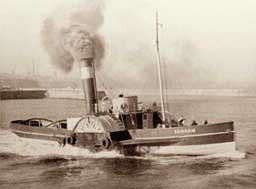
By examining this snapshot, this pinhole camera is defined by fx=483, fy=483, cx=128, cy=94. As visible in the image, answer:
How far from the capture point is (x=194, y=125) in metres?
8.59

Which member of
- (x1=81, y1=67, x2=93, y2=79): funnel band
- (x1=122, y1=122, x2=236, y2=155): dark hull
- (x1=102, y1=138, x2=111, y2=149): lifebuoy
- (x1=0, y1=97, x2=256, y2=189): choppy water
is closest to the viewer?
(x1=0, y1=97, x2=256, y2=189): choppy water

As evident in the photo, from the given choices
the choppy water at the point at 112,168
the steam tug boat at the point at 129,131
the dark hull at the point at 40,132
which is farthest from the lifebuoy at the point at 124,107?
the dark hull at the point at 40,132

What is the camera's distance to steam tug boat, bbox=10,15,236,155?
28.2ft

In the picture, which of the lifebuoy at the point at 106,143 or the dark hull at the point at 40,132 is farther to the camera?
the dark hull at the point at 40,132

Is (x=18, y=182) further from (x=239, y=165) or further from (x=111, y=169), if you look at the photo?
(x=239, y=165)

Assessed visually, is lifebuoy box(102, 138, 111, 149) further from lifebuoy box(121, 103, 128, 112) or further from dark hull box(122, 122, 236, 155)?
lifebuoy box(121, 103, 128, 112)

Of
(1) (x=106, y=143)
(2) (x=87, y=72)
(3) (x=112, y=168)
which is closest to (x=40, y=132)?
(2) (x=87, y=72)

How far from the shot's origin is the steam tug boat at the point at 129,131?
859 cm

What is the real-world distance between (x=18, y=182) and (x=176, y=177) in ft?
7.42

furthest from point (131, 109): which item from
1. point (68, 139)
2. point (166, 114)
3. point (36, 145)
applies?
point (36, 145)

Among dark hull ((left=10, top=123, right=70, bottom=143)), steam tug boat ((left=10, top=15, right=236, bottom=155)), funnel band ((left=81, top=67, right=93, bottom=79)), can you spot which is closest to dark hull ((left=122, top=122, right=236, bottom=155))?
steam tug boat ((left=10, top=15, right=236, bottom=155))

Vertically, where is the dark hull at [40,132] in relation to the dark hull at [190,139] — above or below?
above

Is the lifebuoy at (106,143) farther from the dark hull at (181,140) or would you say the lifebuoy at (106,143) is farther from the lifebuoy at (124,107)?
the lifebuoy at (124,107)

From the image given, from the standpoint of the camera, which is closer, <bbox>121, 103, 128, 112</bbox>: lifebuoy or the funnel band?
<bbox>121, 103, 128, 112</bbox>: lifebuoy
